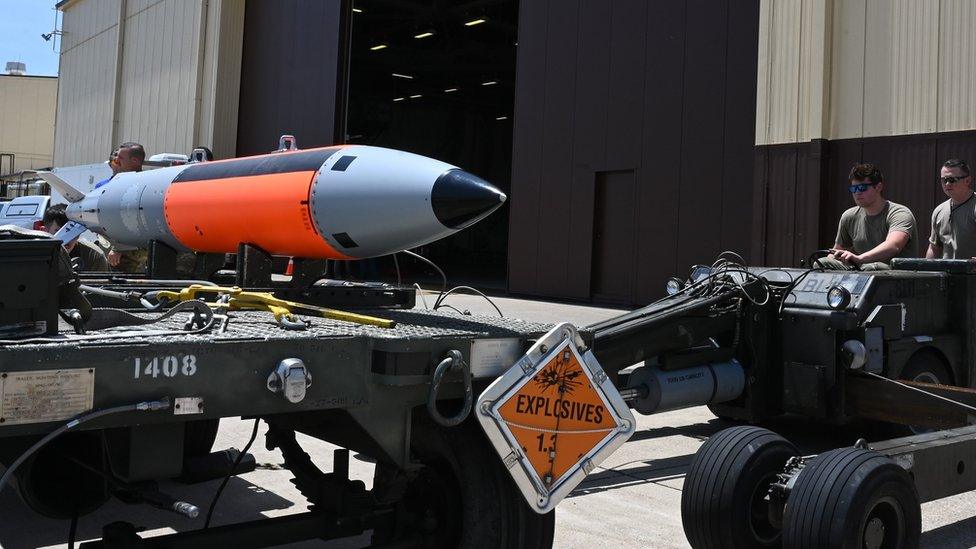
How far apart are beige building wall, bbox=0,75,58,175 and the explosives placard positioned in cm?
5231

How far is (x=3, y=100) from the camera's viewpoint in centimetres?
4925

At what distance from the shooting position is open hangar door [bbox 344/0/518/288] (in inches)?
1135

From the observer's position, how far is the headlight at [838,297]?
20.8 ft

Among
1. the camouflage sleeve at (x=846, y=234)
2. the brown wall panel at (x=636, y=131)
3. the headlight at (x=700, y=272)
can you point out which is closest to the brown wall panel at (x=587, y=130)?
the brown wall panel at (x=636, y=131)

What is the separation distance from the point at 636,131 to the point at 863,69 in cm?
457

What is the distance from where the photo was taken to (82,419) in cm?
256

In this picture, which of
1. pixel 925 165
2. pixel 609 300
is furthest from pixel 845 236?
pixel 609 300

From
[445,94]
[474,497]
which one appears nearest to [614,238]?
[474,497]

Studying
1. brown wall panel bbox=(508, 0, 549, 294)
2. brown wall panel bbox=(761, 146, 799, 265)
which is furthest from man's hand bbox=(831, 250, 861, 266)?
brown wall panel bbox=(508, 0, 549, 294)

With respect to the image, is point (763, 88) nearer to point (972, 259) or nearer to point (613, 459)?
point (972, 259)

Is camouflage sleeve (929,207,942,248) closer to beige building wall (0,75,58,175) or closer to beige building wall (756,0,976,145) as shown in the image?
beige building wall (756,0,976,145)

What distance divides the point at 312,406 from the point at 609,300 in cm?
1396

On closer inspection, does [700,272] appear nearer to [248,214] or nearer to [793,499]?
[793,499]

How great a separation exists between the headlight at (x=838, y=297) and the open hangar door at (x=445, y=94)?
21691 millimetres
